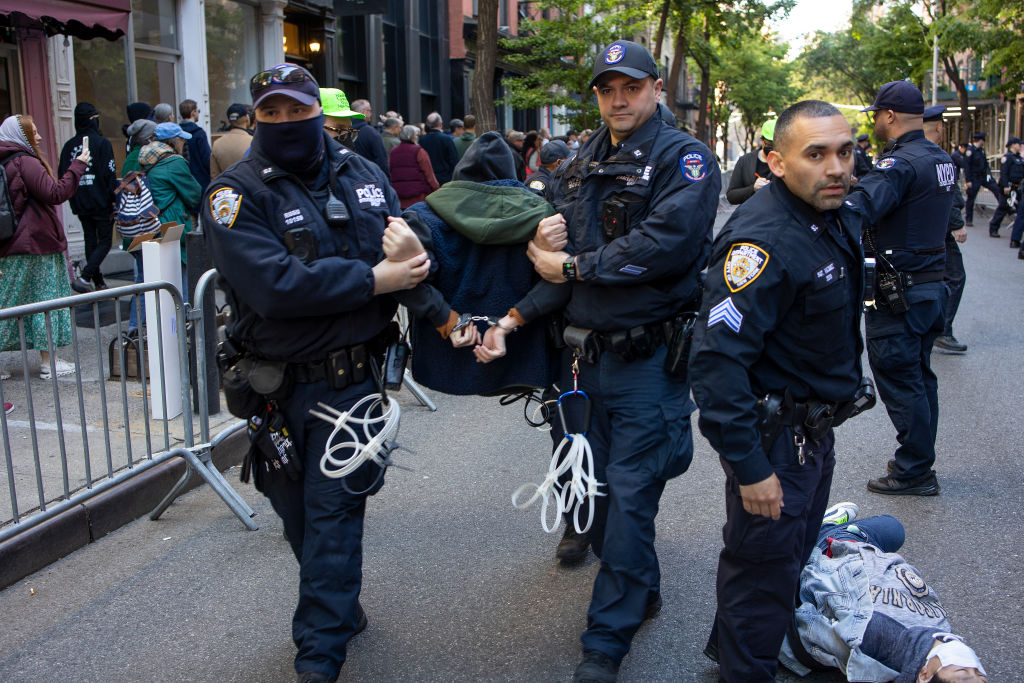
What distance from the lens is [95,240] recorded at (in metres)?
10.2

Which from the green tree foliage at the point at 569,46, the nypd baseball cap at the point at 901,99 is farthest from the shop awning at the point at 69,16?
the green tree foliage at the point at 569,46

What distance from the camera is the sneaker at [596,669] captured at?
319 centimetres

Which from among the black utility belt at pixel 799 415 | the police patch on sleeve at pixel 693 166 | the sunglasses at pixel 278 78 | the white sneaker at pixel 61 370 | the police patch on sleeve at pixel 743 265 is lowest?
the white sneaker at pixel 61 370

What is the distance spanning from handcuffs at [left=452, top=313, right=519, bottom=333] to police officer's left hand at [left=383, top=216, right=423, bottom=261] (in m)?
0.33

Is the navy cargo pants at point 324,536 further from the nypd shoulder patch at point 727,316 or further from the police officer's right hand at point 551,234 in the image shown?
the nypd shoulder patch at point 727,316

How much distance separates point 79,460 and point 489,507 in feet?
7.76

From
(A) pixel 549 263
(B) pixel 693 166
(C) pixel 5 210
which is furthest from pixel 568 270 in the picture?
(C) pixel 5 210

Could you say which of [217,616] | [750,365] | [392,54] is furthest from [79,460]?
[392,54]

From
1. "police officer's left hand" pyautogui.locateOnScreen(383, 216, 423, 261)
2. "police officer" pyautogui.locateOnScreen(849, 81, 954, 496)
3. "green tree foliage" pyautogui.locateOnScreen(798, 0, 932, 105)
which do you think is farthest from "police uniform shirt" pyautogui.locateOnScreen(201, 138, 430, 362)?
"green tree foliage" pyautogui.locateOnScreen(798, 0, 932, 105)

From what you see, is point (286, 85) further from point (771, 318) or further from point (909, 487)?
point (909, 487)

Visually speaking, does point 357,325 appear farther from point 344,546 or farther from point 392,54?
point 392,54

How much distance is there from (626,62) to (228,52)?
13643 millimetres

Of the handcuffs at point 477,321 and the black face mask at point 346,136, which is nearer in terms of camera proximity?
the handcuffs at point 477,321

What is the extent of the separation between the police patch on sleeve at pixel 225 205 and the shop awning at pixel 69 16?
7.06 m
